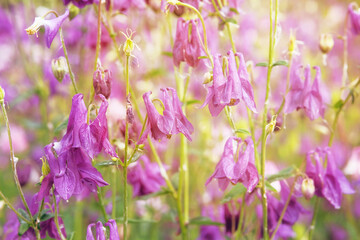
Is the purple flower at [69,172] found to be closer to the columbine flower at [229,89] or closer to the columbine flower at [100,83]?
the columbine flower at [100,83]

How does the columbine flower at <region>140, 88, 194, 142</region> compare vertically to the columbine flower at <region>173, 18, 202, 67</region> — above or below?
below

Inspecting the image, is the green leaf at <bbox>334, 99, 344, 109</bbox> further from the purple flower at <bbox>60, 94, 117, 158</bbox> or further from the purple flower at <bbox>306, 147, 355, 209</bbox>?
the purple flower at <bbox>60, 94, 117, 158</bbox>

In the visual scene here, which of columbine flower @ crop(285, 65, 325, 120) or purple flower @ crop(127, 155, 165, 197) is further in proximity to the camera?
purple flower @ crop(127, 155, 165, 197)

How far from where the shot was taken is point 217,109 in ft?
5.37

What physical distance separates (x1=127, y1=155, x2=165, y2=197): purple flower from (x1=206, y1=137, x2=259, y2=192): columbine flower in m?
0.56

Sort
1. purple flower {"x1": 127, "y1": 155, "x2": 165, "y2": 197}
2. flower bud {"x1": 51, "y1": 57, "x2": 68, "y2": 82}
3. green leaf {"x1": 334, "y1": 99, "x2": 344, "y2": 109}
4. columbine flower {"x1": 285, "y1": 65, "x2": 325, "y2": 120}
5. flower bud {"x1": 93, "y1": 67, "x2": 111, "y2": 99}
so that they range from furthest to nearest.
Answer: purple flower {"x1": 127, "y1": 155, "x2": 165, "y2": 197} < green leaf {"x1": 334, "y1": 99, "x2": 344, "y2": 109} < columbine flower {"x1": 285, "y1": 65, "x2": 325, "y2": 120} < flower bud {"x1": 51, "y1": 57, "x2": 68, "y2": 82} < flower bud {"x1": 93, "y1": 67, "x2": 111, "y2": 99}

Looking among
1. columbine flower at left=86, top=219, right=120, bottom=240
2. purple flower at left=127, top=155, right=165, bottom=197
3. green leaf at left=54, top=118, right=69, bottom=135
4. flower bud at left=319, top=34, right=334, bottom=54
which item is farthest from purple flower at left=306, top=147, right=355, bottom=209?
green leaf at left=54, top=118, right=69, bottom=135

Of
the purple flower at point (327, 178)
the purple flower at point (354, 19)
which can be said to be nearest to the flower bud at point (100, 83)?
the purple flower at point (327, 178)

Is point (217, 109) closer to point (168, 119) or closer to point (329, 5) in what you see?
point (168, 119)

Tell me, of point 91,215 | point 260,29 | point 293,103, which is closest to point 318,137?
point 260,29

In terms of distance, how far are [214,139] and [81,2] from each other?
1.60 metres

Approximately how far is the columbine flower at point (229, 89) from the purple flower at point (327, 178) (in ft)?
1.55

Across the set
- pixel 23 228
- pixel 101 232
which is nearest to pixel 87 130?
pixel 101 232

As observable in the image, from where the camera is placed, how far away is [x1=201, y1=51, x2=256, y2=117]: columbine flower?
1605 millimetres
